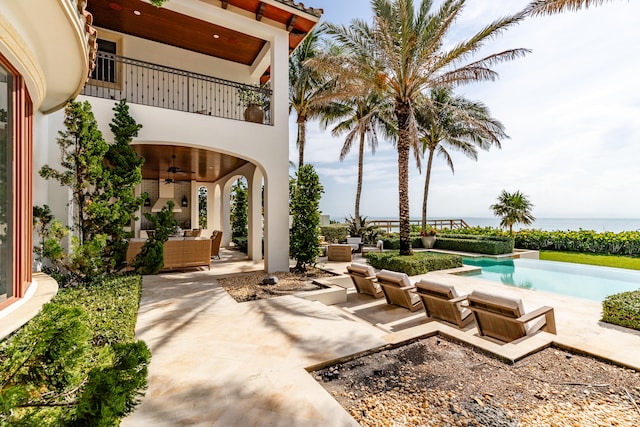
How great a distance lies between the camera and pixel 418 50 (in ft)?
34.3

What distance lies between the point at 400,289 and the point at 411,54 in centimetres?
799

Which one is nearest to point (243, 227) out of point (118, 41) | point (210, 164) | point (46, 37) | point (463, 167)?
point (210, 164)

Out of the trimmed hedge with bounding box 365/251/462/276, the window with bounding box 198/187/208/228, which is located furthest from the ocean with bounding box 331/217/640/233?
the trimmed hedge with bounding box 365/251/462/276

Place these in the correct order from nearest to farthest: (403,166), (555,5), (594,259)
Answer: (555,5)
(403,166)
(594,259)

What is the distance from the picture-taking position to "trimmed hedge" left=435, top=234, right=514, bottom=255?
15.7 metres

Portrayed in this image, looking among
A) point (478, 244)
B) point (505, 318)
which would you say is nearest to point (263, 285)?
point (505, 318)

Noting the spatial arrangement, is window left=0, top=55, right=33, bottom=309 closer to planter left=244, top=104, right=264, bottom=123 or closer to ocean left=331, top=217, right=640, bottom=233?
planter left=244, top=104, right=264, bottom=123

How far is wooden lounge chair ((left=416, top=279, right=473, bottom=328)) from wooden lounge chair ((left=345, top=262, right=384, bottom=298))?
1.44m

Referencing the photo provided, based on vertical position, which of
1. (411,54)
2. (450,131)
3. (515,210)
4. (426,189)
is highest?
(450,131)

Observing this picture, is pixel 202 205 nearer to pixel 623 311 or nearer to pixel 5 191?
pixel 5 191

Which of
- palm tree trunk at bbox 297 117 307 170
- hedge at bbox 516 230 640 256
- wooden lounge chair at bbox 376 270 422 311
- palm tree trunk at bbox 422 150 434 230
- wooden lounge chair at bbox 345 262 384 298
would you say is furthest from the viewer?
palm tree trunk at bbox 422 150 434 230

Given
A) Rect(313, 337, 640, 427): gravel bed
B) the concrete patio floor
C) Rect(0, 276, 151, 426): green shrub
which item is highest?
Rect(0, 276, 151, 426): green shrub

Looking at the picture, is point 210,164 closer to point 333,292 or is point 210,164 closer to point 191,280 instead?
point 191,280

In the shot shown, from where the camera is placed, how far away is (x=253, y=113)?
9586mm
